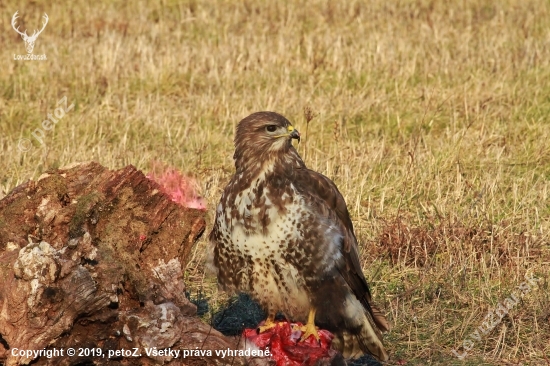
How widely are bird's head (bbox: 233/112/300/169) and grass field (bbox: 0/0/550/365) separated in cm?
151

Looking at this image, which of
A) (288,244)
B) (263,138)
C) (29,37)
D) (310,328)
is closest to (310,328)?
(310,328)

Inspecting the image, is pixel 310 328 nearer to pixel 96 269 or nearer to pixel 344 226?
pixel 344 226

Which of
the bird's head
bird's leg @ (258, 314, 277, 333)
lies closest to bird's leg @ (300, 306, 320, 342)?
bird's leg @ (258, 314, 277, 333)

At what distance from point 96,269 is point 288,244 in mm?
1052

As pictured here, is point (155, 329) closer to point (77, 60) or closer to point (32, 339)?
point (32, 339)

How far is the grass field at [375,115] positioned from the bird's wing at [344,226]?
18.6 inches

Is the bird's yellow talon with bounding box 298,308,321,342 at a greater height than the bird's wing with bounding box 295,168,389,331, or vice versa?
the bird's wing with bounding box 295,168,389,331

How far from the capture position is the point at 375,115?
10344 mm

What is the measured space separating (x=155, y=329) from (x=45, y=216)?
3.46ft

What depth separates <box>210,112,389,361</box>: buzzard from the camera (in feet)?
16.9

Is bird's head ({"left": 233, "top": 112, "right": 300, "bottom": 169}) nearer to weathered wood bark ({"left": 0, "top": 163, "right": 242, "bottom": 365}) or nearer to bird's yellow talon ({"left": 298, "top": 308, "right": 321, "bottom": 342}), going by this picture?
weathered wood bark ({"left": 0, "top": 163, "right": 242, "bottom": 365})

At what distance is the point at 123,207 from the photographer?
5.38 meters

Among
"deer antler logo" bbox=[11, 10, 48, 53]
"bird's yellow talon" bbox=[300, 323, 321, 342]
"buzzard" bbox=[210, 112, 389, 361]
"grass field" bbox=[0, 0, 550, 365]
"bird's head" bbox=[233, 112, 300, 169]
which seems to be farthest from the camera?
"deer antler logo" bbox=[11, 10, 48, 53]

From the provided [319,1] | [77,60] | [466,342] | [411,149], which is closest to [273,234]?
[466,342]
